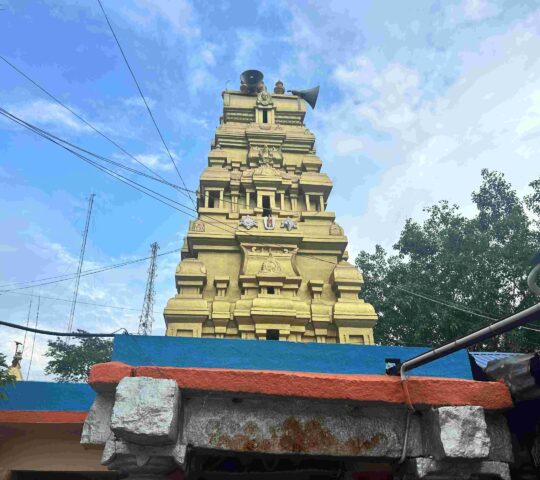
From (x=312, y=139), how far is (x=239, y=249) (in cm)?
544

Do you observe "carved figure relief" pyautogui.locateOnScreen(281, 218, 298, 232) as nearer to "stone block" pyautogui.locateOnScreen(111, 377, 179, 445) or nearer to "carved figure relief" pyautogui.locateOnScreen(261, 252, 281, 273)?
"carved figure relief" pyautogui.locateOnScreen(261, 252, 281, 273)

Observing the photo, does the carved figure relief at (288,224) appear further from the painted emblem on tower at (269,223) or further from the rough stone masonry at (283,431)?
the rough stone masonry at (283,431)

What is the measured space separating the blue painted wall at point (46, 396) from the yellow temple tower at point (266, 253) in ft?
12.9

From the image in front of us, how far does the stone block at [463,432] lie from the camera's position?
403 centimetres

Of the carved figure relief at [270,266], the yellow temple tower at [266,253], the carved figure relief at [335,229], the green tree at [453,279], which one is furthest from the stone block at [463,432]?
the green tree at [453,279]

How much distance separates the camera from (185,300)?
11.3 m

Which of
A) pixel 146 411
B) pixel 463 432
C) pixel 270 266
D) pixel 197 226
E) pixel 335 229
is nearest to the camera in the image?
pixel 146 411

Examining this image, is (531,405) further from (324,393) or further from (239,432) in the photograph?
(239,432)

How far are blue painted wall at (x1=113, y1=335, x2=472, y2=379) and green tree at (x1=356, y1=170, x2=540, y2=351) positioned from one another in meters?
9.29

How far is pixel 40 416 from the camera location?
598 cm

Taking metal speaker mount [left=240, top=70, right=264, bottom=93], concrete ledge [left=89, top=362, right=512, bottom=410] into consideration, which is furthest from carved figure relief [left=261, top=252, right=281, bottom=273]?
metal speaker mount [left=240, top=70, right=264, bottom=93]

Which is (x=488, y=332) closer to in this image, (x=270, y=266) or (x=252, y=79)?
(x=270, y=266)

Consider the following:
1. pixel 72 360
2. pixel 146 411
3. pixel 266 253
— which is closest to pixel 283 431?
pixel 146 411

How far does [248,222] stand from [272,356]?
232 inches
